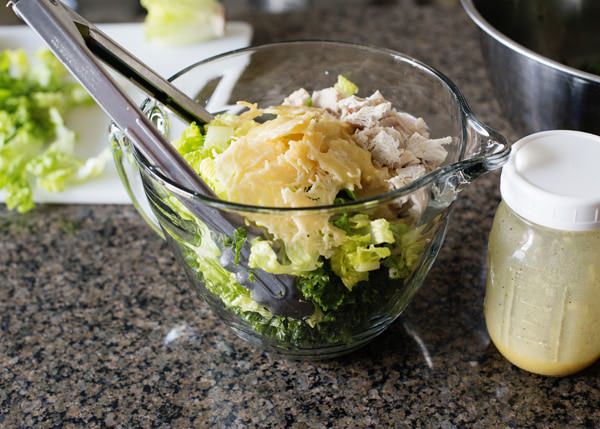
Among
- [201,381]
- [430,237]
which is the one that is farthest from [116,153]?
[430,237]

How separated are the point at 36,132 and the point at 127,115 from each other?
68 cm

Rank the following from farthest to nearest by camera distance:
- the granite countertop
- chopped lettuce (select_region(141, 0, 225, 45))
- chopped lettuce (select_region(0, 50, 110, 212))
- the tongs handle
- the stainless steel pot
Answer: chopped lettuce (select_region(141, 0, 225, 45)) → chopped lettuce (select_region(0, 50, 110, 212)) → the stainless steel pot → the granite countertop → the tongs handle

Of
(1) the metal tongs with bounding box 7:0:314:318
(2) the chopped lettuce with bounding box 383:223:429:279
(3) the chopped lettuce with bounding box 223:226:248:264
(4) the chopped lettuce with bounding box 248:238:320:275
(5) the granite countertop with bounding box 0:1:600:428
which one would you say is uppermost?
(1) the metal tongs with bounding box 7:0:314:318

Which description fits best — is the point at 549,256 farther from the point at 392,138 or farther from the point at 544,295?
the point at 392,138

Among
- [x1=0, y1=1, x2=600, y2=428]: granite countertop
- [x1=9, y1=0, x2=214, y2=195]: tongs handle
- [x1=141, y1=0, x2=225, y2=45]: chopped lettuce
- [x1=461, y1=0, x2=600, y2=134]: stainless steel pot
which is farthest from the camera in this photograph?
[x1=141, y1=0, x2=225, y2=45]: chopped lettuce

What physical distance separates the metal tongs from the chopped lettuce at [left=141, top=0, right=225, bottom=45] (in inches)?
31.3

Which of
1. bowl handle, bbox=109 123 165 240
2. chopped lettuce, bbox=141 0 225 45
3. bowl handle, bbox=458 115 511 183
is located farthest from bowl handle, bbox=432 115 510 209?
chopped lettuce, bbox=141 0 225 45

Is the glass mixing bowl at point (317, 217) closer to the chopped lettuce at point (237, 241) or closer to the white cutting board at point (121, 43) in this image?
the chopped lettuce at point (237, 241)

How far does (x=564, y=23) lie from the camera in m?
1.45

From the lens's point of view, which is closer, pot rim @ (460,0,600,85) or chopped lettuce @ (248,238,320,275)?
chopped lettuce @ (248,238,320,275)

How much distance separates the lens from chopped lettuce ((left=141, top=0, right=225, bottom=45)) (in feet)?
5.60

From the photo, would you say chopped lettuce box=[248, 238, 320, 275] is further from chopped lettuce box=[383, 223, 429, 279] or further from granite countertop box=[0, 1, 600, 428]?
granite countertop box=[0, 1, 600, 428]

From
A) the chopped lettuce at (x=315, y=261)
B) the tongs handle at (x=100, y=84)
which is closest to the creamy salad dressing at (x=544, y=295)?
the chopped lettuce at (x=315, y=261)

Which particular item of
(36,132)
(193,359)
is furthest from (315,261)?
(36,132)
